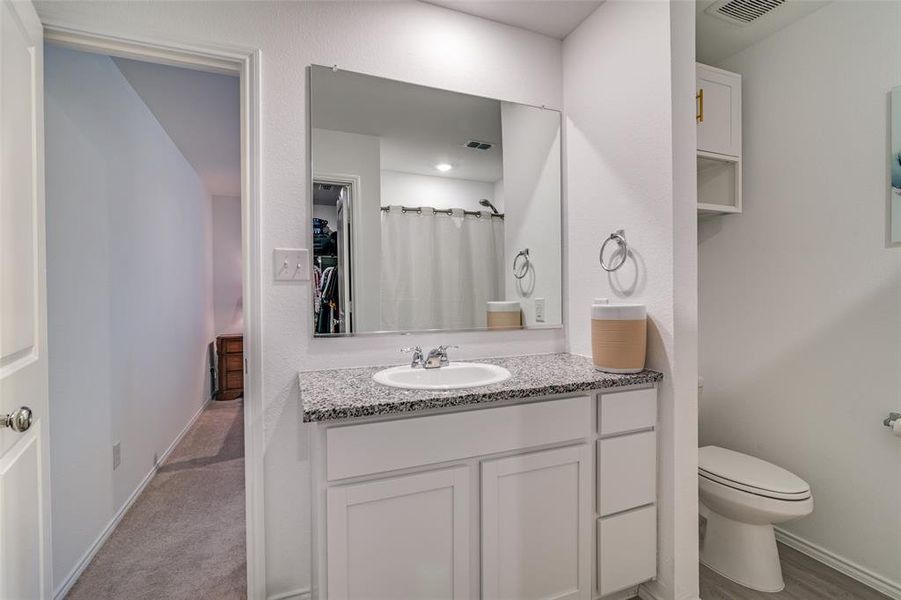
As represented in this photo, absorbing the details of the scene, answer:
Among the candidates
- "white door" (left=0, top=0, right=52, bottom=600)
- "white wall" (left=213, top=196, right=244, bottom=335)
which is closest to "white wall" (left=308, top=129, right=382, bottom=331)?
"white door" (left=0, top=0, right=52, bottom=600)

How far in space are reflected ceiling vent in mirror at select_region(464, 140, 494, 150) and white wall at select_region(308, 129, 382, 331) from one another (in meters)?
0.41

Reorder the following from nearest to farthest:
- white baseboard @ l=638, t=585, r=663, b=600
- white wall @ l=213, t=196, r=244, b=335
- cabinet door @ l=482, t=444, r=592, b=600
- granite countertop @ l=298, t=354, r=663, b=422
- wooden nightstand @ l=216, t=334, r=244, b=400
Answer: granite countertop @ l=298, t=354, r=663, b=422 → cabinet door @ l=482, t=444, r=592, b=600 → white baseboard @ l=638, t=585, r=663, b=600 → wooden nightstand @ l=216, t=334, r=244, b=400 → white wall @ l=213, t=196, r=244, b=335

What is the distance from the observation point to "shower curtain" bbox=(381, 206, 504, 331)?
5.91ft

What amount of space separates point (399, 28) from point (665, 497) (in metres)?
2.11

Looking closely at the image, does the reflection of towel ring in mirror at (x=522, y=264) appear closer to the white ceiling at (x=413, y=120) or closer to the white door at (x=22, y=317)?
the white ceiling at (x=413, y=120)

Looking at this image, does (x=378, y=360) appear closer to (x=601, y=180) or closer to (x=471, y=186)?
(x=471, y=186)

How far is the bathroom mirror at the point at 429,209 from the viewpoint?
1.68m

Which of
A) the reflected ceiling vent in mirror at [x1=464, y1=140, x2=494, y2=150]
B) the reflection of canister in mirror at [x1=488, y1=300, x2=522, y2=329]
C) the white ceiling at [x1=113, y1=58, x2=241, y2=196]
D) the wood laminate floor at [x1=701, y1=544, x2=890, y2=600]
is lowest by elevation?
the wood laminate floor at [x1=701, y1=544, x2=890, y2=600]

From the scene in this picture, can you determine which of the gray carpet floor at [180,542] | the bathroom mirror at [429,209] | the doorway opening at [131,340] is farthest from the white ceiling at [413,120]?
the gray carpet floor at [180,542]

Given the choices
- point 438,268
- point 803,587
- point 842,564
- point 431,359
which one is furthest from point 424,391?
point 842,564

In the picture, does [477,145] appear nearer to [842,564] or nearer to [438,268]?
[438,268]

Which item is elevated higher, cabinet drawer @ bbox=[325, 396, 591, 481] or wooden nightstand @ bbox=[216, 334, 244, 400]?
cabinet drawer @ bbox=[325, 396, 591, 481]

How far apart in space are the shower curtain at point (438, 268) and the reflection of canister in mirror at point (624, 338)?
0.55 m

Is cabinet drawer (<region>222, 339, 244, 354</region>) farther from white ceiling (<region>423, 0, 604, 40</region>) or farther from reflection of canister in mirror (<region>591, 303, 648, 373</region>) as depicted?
reflection of canister in mirror (<region>591, 303, 648, 373</region>)
